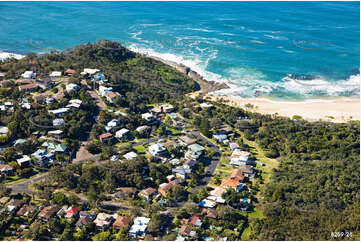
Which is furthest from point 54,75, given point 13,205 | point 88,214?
point 88,214

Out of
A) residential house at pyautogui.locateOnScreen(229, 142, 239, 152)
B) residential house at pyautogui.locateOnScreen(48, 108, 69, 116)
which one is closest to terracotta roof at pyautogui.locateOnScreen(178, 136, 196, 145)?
residential house at pyautogui.locateOnScreen(229, 142, 239, 152)

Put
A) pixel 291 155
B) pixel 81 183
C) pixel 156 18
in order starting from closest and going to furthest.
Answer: pixel 81 183 → pixel 291 155 → pixel 156 18

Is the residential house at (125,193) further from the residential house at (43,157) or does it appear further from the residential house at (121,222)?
the residential house at (43,157)

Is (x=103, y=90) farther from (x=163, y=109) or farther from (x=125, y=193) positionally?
(x=125, y=193)

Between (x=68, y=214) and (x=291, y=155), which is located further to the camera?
(x=291, y=155)

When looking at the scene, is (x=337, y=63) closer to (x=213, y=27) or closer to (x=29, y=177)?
(x=213, y=27)

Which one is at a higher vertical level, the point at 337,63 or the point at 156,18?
the point at 156,18

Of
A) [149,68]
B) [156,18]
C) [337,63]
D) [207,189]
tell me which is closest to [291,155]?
[207,189]

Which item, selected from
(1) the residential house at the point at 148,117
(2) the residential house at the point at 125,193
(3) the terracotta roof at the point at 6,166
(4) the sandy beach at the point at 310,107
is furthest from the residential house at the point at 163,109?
(3) the terracotta roof at the point at 6,166
